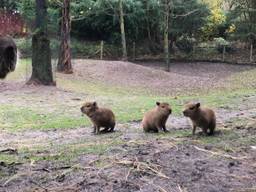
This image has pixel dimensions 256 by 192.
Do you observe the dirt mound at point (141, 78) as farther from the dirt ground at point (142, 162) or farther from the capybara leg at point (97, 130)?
the dirt ground at point (142, 162)

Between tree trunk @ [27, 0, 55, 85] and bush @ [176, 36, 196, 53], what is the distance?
1045 inches

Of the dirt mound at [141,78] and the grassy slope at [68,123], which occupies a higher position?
the grassy slope at [68,123]

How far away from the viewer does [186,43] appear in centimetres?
4722

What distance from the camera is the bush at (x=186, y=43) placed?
47156mm

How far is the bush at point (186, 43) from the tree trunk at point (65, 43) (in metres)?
19.0

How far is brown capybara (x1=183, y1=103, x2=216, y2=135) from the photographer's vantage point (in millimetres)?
9047

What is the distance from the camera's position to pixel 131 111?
15.0 m

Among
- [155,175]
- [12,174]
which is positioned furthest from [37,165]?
[155,175]

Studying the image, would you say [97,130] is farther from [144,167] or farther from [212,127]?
[144,167]

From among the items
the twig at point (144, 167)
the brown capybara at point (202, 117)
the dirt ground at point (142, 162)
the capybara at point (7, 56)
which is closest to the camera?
the capybara at point (7, 56)

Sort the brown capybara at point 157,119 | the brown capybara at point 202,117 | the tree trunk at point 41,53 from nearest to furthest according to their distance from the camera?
the brown capybara at point 202,117 < the brown capybara at point 157,119 < the tree trunk at point 41,53

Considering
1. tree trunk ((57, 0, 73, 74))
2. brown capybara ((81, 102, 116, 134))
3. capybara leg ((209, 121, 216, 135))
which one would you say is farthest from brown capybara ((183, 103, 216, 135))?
tree trunk ((57, 0, 73, 74))

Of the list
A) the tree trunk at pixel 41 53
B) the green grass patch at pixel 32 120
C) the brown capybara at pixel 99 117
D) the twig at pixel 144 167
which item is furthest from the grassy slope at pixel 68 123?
the tree trunk at pixel 41 53

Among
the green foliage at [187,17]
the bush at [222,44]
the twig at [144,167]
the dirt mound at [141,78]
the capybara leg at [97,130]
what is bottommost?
the dirt mound at [141,78]
